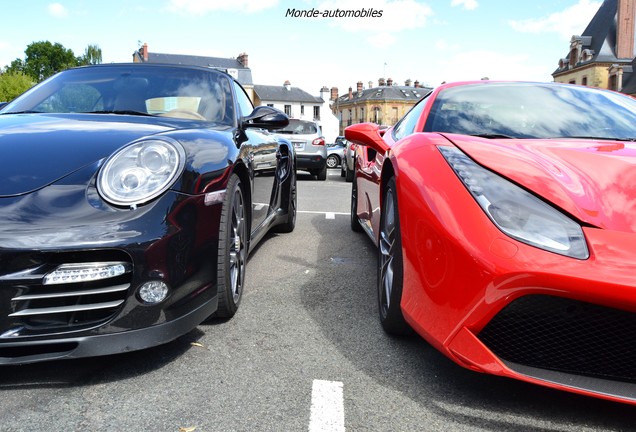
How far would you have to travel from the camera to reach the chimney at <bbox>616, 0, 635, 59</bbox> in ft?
163

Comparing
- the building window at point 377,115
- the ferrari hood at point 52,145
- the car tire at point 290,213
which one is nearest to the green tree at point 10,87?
the car tire at point 290,213

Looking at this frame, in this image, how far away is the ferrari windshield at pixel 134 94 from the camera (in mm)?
3203

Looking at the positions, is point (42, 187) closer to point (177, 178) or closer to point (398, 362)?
point (177, 178)

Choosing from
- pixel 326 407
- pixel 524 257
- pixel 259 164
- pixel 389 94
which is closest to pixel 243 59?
pixel 389 94

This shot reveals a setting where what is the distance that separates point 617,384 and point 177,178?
5.53 feet

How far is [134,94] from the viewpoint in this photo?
334cm

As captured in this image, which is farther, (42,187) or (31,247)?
(42,187)

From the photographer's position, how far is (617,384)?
1712 millimetres

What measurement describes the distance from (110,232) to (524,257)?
4.53ft

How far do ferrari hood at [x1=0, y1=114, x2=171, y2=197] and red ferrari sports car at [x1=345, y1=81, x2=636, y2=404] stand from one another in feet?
3.99

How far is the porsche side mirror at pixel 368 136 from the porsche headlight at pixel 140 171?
1418 millimetres

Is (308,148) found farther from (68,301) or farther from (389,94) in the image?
(389,94)

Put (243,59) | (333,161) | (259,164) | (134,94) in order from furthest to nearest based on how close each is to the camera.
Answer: (243,59), (333,161), (259,164), (134,94)

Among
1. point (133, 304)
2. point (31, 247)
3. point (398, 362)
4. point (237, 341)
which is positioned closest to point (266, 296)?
point (237, 341)
